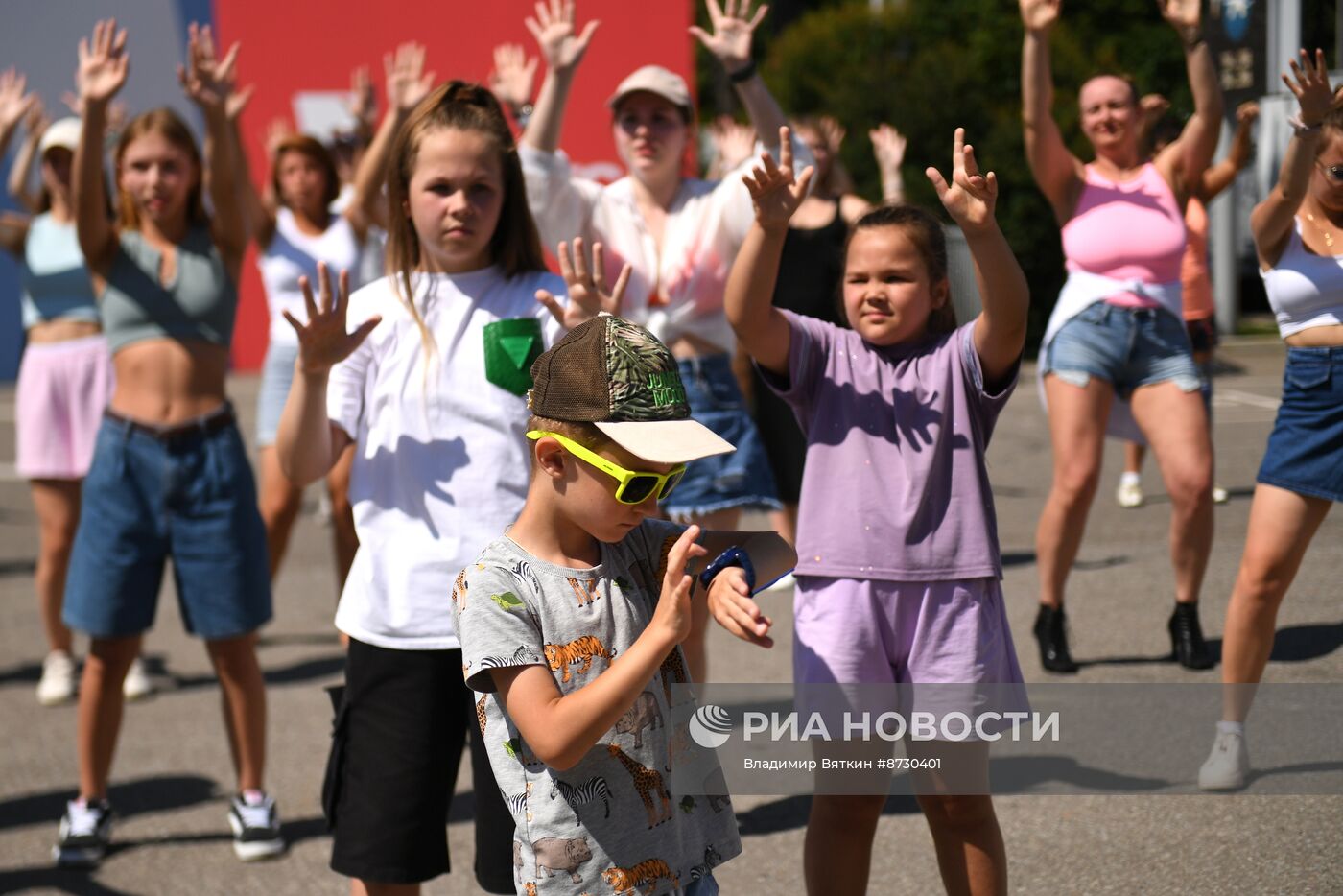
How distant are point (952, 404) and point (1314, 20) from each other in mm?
14035

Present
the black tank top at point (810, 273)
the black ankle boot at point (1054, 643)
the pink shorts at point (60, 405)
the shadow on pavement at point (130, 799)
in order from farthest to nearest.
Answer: the black tank top at point (810, 273), the pink shorts at point (60, 405), the black ankle boot at point (1054, 643), the shadow on pavement at point (130, 799)

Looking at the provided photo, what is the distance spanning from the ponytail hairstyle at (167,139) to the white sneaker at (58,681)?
222 centimetres

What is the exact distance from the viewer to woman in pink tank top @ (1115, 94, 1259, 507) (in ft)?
17.1

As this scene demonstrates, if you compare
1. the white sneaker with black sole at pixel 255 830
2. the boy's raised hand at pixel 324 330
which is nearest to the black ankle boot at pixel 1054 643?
the white sneaker with black sole at pixel 255 830

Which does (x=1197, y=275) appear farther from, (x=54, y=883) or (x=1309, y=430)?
(x=54, y=883)

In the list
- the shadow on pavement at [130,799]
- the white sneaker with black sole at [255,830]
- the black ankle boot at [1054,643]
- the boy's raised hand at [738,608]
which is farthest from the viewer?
the black ankle boot at [1054,643]

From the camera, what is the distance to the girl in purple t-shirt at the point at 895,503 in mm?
2855

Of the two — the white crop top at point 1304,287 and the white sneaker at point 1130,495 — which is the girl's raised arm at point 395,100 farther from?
the white sneaker at point 1130,495

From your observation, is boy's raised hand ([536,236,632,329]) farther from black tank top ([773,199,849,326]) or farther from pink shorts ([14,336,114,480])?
pink shorts ([14,336,114,480])

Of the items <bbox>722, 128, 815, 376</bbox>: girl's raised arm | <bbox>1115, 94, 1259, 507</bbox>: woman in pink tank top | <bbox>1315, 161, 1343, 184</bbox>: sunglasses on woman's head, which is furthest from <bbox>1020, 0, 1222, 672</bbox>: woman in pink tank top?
<bbox>722, 128, 815, 376</bbox>: girl's raised arm

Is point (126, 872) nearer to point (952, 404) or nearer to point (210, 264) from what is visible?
point (210, 264)

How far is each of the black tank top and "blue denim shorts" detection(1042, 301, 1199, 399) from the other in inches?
47.7

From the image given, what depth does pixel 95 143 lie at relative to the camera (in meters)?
4.16

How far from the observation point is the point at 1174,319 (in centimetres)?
502
